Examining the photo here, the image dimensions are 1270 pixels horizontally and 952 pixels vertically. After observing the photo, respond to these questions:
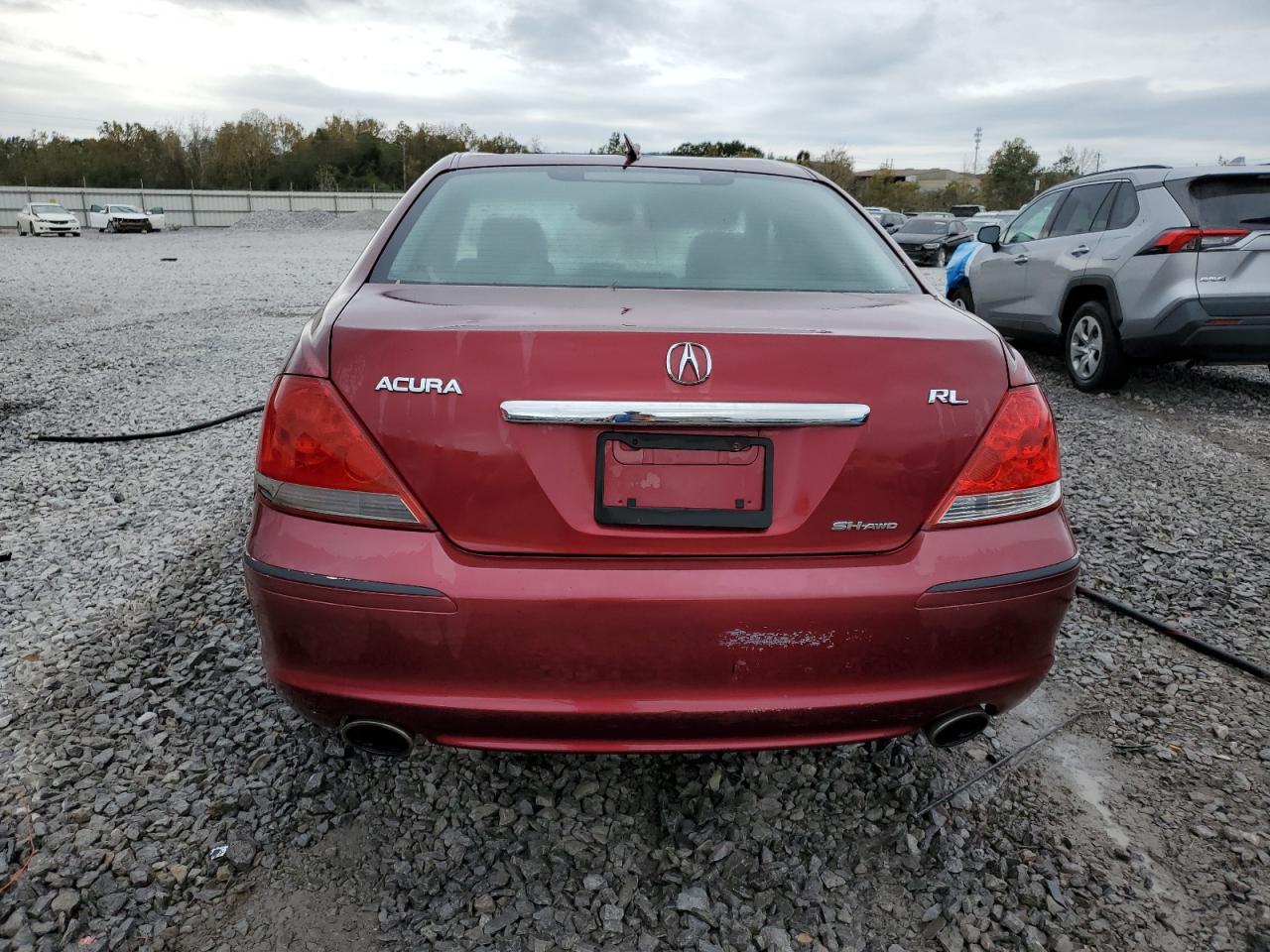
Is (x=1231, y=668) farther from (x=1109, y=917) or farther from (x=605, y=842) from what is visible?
(x=605, y=842)

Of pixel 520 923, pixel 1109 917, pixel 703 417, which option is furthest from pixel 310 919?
pixel 1109 917

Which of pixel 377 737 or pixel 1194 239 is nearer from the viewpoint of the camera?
pixel 377 737

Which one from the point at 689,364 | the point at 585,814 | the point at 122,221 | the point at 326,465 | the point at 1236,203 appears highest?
the point at 1236,203

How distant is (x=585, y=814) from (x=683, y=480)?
1071mm

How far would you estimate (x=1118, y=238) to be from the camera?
725 centimetres

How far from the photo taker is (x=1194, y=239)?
667 centimetres

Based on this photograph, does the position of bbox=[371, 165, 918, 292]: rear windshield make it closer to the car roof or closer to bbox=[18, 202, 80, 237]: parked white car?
the car roof

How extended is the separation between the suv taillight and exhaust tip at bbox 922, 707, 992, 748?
608 centimetres

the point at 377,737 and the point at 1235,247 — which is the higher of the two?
the point at 1235,247

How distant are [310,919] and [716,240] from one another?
6.38ft

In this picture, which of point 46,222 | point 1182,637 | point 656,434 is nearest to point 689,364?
point 656,434

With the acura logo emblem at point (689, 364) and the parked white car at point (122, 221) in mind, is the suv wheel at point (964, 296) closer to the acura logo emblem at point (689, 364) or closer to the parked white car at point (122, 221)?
the acura logo emblem at point (689, 364)

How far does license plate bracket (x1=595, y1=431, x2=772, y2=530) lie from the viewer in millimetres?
1795

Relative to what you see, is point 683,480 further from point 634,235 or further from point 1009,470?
point 634,235
